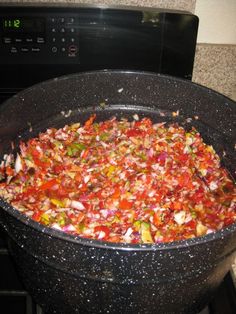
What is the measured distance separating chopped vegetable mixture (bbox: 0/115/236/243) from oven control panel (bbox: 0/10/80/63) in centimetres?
28

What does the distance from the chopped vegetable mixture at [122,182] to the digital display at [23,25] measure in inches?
14.2

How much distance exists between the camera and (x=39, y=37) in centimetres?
136

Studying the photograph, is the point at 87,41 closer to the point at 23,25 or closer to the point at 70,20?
the point at 70,20

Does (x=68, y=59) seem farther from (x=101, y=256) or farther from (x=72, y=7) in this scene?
(x=101, y=256)

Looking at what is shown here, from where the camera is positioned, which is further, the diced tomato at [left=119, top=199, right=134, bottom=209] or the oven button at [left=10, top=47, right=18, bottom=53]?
the oven button at [left=10, top=47, right=18, bottom=53]

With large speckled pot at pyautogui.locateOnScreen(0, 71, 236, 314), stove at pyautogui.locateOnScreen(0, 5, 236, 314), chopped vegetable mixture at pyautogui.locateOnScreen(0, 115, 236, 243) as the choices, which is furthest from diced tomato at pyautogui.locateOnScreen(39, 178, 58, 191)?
stove at pyautogui.locateOnScreen(0, 5, 236, 314)

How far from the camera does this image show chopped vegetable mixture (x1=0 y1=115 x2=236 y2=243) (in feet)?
3.25

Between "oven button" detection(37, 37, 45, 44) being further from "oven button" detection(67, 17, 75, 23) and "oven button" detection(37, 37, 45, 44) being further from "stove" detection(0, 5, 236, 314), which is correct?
"oven button" detection(67, 17, 75, 23)

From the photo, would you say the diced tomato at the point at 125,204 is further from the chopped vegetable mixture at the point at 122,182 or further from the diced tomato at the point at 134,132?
the diced tomato at the point at 134,132

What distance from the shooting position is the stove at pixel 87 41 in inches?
53.1

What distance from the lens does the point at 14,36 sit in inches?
53.6

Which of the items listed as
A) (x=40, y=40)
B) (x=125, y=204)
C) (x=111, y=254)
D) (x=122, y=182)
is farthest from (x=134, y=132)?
(x=111, y=254)

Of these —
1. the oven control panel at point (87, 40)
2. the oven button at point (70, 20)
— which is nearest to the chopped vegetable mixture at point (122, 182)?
the oven control panel at point (87, 40)

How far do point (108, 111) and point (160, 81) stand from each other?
215mm
